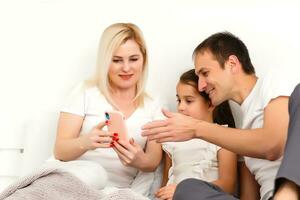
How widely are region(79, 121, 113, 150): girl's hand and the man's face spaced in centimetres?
37

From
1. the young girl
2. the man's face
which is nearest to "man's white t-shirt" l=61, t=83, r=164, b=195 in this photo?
the young girl

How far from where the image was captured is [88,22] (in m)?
2.11

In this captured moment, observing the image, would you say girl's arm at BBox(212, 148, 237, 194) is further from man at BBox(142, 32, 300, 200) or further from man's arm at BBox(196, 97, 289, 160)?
man's arm at BBox(196, 97, 289, 160)

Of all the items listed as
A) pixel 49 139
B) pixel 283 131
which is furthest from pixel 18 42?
pixel 283 131

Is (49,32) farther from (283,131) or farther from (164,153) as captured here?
(283,131)

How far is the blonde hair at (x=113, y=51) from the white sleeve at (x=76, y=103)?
7 cm

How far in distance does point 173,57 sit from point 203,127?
56 cm

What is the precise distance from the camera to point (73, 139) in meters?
1.80

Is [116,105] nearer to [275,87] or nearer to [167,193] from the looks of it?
[167,193]

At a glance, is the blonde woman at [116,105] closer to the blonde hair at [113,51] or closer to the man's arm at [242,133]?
the blonde hair at [113,51]

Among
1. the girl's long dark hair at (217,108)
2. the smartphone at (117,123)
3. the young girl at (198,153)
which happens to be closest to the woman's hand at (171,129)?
the smartphone at (117,123)

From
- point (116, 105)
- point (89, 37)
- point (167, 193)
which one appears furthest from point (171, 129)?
point (89, 37)

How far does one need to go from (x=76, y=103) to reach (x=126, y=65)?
0.77ft

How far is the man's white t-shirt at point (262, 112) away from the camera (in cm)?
150
